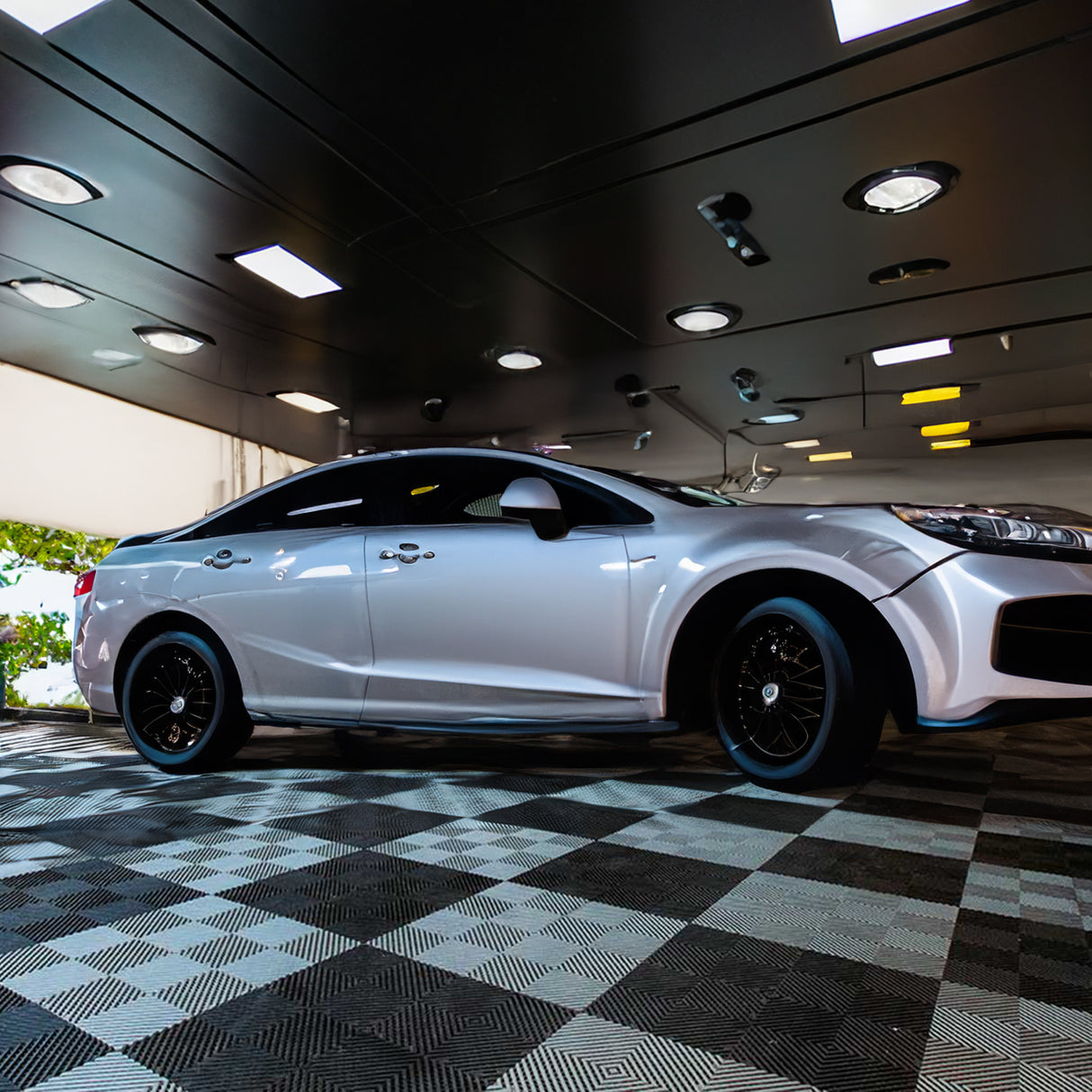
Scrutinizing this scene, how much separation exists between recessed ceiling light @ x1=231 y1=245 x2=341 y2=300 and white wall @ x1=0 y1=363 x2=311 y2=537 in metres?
3.22

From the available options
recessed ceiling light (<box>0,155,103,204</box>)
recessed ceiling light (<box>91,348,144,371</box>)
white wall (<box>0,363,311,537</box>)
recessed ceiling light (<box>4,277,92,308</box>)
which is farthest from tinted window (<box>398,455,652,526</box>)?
white wall (<box>0,363,311,537</box>)

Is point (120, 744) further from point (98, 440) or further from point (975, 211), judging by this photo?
point (975, 211)

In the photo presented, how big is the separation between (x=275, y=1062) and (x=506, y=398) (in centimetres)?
A: 763

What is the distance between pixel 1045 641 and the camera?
2.33 metres

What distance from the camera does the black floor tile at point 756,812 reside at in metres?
2.19

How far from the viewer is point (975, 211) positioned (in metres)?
4.58

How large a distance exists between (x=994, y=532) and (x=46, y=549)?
7.53 metres

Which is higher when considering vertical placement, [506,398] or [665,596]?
[506,398]

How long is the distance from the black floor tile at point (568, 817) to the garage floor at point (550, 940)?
1cm

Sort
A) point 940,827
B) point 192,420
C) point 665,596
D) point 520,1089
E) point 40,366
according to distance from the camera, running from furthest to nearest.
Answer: point 192,420, point 40,366, point 665,596, point 940,827, point 520,1089

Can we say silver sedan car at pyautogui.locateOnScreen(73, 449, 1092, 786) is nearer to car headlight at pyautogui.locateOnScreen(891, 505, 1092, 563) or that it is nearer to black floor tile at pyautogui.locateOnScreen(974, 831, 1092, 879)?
car headlight at pyautogui.locateOnScreen(891, 505, 1092, 563)

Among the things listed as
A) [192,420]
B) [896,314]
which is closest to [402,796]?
[896,314]

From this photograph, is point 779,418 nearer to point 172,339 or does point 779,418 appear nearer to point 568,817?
point 172,339

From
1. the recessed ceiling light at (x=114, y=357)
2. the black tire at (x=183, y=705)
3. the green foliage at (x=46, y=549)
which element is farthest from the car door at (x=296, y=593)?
the recessed ceiling light at (x=114, y=357)
